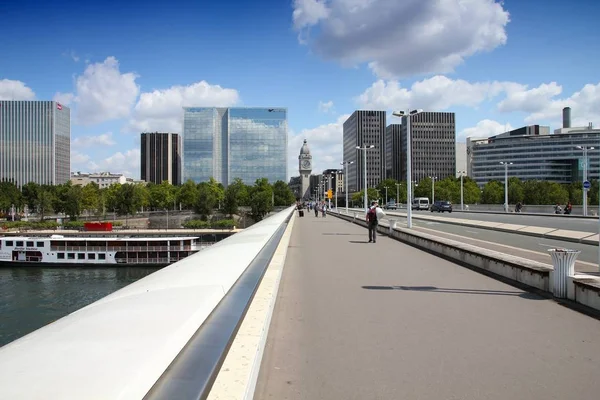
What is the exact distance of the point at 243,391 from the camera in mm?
3287

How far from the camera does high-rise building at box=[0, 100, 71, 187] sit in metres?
178

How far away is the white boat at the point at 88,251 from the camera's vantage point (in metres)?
64.9

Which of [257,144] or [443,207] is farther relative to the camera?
[257,144]

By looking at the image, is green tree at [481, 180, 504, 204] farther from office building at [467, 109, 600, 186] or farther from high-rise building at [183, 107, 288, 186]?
high-rise building at [183, 107, 288, 186]

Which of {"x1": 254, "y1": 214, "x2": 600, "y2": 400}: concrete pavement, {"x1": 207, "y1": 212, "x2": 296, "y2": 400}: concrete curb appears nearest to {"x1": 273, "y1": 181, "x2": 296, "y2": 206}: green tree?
{"x1": 254, "y1": 214, "x2": 600, "y2": 400}: concrete pavement

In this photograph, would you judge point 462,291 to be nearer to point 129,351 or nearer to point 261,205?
point 129,351

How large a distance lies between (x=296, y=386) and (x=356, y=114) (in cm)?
18901

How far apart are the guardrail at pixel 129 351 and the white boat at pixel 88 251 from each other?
65.8 metres

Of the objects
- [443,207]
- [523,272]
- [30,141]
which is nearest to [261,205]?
[443,207]

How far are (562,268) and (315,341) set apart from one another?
5121mm

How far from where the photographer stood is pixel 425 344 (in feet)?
18.1

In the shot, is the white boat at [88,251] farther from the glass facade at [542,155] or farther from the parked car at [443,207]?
the glass facade at [542,155]

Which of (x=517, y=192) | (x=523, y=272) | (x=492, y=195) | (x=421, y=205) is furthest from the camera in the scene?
(x=492, y=195)

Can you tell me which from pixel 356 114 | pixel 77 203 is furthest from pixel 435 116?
pixel 77 203
